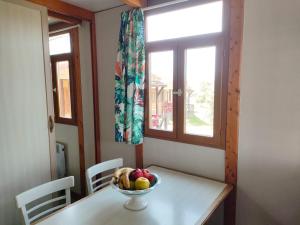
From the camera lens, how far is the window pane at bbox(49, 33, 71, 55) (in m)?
2.82

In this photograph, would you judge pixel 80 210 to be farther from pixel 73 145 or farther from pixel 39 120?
pixel 73 145

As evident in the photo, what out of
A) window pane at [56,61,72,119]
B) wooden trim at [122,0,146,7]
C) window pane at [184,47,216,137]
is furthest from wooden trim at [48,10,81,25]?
window pane at [184,47,216,137]

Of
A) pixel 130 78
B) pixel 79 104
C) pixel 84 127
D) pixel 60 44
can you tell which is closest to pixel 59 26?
pixel 60 44

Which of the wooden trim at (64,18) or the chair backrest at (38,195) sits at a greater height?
the wooden trim at (64,18)

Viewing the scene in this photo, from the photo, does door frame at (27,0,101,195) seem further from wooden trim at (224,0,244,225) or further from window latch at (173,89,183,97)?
wooden trim at (224,0,244,225)

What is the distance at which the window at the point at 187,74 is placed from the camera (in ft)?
5.83

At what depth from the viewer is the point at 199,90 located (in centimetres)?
189

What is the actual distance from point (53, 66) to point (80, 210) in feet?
7.34

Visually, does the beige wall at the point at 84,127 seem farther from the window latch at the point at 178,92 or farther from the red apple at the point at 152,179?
the red apple at the point at 152,179

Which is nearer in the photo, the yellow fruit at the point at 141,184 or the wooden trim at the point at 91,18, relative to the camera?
the yellow fruit at the point at 141,184

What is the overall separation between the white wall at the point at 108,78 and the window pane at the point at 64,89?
593 millimetres

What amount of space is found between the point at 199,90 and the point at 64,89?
191 cm

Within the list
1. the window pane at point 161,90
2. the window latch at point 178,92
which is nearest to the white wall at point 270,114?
the window latch at point 178,92

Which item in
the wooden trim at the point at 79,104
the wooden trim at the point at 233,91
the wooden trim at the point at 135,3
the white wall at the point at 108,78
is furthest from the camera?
the wooden trim at the point at 79,104
